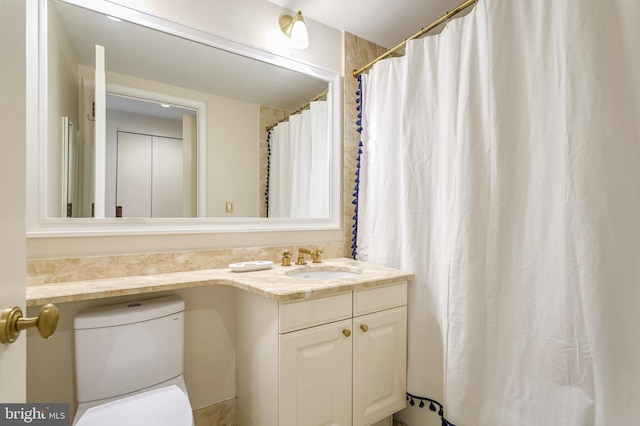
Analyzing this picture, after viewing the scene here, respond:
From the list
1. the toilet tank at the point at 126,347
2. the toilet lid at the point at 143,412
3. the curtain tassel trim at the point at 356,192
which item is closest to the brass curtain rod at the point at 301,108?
the curtain tassel trim at the point at 356,192

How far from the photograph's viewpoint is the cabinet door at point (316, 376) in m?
1.13

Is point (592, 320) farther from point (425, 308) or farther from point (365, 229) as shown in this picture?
point (365, 229)

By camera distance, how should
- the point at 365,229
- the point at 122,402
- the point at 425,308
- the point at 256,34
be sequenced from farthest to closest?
the point at 365,229 < the point at 256,34 < the point at 425,308 < the point at 122,402

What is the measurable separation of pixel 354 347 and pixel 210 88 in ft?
4.80

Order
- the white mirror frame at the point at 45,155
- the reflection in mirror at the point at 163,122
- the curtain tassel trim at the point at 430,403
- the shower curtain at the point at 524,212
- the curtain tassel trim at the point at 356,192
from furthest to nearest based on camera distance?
1. the curtain tassel trim at the point at 356,192
2. the curtain tassel trim at the point at 430,403
3. the reflection in mirror at the point at 163,122
4. the white mirror frame at the point at 45,155
5. the shower curtain at the point at 524,212

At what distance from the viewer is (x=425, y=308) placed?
1.48 m

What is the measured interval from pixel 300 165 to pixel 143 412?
4.59ft

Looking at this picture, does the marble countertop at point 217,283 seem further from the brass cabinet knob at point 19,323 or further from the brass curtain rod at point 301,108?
the brass curtain rod at point 301,108

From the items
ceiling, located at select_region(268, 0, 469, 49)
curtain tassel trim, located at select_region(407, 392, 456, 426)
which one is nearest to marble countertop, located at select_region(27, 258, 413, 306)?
curtain tassel trim, located at select_region(407, 392, 456, 426)

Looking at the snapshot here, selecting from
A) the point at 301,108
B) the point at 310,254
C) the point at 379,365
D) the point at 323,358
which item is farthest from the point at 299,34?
the point at 379,365

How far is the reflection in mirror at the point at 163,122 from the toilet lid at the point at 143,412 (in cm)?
74

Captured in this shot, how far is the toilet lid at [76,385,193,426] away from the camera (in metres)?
0.97

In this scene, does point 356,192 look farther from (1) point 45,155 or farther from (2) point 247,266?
(1) point 45,155

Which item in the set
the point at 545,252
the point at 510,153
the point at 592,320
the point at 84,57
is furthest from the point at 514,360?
the point at 84,57
